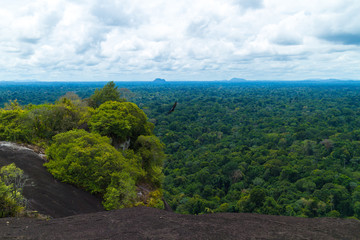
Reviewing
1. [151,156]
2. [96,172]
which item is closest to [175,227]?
[96,172]

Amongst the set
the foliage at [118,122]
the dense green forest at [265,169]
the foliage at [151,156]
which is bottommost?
the dense green forest at [265,169]

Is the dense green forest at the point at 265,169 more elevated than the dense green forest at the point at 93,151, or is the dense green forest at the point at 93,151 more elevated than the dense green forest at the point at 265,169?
the dense green forest at the point at 93,151

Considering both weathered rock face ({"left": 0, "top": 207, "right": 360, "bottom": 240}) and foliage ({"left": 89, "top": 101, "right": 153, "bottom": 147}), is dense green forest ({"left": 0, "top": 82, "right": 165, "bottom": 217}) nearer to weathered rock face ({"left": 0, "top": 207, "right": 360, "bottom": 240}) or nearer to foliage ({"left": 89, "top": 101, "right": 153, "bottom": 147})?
foliage ({"left": 89, "top": 101, "right": 153, "bottom": 147})

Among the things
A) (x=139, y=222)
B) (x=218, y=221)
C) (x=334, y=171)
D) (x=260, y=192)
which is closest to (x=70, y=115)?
(x=139, y=222)

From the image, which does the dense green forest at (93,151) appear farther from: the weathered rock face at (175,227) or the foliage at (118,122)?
the weathered rock face at (175,227)

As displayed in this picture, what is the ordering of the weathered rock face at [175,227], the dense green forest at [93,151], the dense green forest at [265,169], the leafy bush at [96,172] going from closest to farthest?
1. the weathered rock face at [175,227]
2. the dense green forest at [93,151]
3. the leafy bush at [96,172]
4. the dense green forest at [265,169]

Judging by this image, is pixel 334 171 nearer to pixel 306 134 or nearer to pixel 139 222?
pixel 306 134

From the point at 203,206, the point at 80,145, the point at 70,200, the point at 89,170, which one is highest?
the point at 80,145

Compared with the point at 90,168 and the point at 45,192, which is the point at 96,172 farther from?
the point at 45,192

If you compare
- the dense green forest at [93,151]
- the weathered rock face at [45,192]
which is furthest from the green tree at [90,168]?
the weathered rock face at [45,192]
